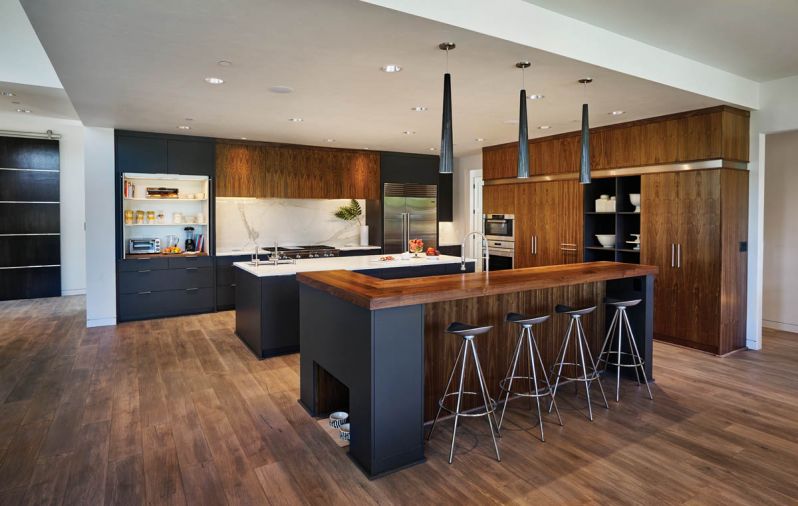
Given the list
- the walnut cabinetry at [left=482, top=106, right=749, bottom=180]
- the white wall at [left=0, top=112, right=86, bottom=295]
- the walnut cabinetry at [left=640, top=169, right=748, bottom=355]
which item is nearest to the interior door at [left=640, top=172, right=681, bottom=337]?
the walnut cabinetry at [left=640, top=169, right=748, bottom=355]

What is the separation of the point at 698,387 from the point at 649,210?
211 cm

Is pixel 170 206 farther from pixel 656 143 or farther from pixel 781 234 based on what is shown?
pixel 781 234

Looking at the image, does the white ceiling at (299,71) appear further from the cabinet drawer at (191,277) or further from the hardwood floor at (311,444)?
the hardwood floor at (311,444)

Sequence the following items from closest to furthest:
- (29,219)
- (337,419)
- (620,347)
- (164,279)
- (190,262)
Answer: (337,419) → (620,347) → (164,279) → (190,262) → (29,219)

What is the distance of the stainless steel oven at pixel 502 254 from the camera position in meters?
7.30

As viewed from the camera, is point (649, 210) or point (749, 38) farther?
point (649, 210)

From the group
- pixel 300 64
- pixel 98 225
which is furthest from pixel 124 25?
pixel 98 225

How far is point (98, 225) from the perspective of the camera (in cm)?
624

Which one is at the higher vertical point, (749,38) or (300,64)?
(749,38)

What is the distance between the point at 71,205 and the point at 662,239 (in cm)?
892

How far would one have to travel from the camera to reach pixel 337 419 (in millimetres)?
3316

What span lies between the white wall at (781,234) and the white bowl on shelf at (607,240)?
196 cm

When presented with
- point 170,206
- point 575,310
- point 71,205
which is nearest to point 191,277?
point 170,206

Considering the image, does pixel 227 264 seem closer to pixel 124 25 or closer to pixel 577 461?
pixel 124 25
